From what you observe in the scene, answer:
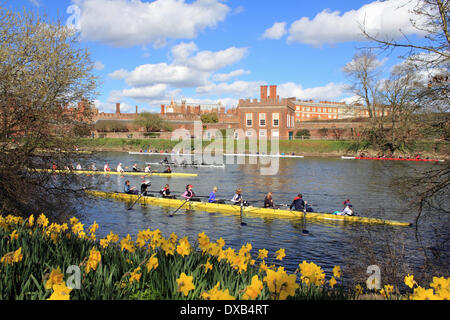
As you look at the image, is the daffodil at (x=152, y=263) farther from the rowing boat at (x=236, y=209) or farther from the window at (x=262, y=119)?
the window at (x=262, y=119)

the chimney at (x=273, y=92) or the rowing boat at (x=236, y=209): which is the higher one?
the chimney at (x=273, y=92)

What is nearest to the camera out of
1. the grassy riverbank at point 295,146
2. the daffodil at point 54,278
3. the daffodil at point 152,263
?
the daffodil at point 54,278

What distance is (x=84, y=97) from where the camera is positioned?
46.1 feet

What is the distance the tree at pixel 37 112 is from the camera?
11.3 meters

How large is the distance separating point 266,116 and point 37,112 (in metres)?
66.4

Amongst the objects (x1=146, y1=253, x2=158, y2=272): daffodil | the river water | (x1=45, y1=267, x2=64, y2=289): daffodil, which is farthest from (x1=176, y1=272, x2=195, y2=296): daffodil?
the river water

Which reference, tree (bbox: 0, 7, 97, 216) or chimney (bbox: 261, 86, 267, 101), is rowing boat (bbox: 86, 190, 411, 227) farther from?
chimney (bbox: 261, 86, 267, 101)

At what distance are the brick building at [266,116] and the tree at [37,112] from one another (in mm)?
63442

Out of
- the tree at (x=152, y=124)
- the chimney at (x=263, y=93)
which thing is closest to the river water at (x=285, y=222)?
the chimney at (x=263, y=93)

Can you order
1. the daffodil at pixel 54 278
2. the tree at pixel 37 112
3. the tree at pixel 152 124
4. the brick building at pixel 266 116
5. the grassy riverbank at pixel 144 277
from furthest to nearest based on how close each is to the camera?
the tree at pixel 152 124
the brick building at pixel 266 116
the tree at pixel 37 112
the grassy riverbank at pixel 144 277
the daffodil at pixel 54 278

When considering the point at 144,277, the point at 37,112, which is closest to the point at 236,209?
the point at 37,112

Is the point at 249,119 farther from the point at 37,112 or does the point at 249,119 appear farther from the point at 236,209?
the point at 37,112

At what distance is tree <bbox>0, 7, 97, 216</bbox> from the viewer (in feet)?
37.0

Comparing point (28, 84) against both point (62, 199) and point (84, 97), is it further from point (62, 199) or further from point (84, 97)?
point (62, 199)
